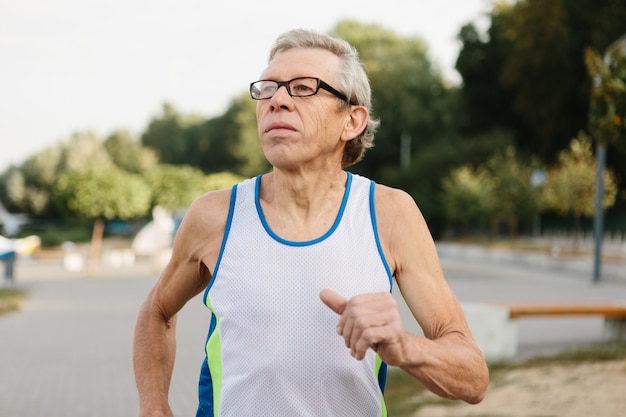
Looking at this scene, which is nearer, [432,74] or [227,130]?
[432,74]

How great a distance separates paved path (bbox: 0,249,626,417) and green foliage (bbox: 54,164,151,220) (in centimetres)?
277

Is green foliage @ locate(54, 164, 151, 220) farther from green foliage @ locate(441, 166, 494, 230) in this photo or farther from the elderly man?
the elderly man

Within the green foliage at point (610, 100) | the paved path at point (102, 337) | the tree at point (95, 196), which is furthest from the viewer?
the tree at point (95, 196)

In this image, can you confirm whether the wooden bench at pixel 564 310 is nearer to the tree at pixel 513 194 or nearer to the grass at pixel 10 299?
the grass at pixel 10 299

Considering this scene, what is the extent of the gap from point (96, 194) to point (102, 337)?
14.8 metres

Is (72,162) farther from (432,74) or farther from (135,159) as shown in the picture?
(432,74)

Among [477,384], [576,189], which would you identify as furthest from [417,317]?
[576,189]

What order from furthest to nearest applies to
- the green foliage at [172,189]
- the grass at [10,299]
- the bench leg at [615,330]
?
the green foliage at [172,189] → the grass at [10,299] → the bench leg at [615,330]

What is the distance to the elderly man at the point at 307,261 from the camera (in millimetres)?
1933

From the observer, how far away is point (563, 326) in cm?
1250

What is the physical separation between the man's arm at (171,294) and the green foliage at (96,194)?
24.3 meters

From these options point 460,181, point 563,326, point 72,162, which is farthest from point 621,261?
point 72,162

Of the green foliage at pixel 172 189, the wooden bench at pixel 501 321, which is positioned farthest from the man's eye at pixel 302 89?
the green foliage at pixel 172 189

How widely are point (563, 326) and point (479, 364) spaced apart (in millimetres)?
11157
